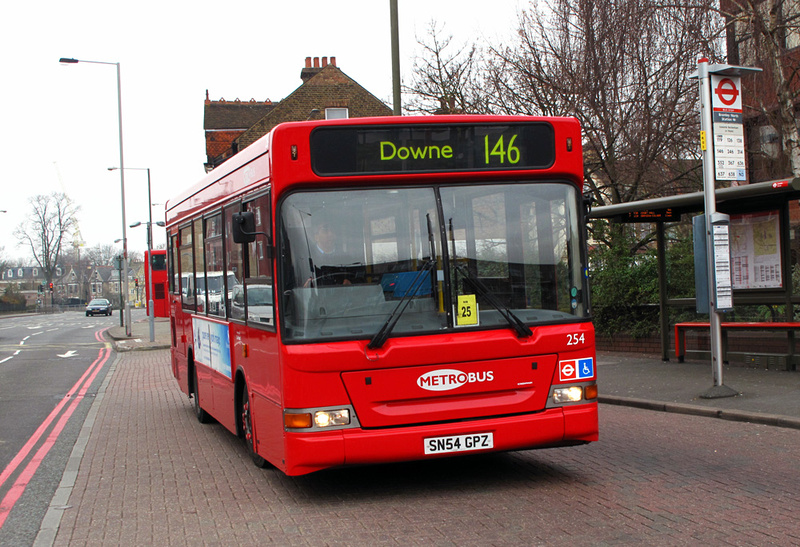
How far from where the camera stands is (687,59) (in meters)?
19.7

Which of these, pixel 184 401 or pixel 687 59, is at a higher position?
pixel 687 59

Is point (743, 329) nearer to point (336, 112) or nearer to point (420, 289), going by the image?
point (420, 289)

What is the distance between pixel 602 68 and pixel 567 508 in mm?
Answer: 15692

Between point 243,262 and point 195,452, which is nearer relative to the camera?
point 243,262

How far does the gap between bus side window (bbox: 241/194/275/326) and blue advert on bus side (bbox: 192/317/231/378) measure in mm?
1328

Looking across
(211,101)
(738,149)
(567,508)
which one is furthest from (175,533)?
(211,101)

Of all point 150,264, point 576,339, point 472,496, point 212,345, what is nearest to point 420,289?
point 576,339

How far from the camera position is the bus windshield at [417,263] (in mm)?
6398

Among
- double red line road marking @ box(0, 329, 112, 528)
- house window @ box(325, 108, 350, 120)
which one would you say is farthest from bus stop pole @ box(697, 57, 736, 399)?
house window @ box(325, 108, 350, 120)

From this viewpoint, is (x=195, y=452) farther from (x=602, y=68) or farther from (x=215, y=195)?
(x=602, y=68)

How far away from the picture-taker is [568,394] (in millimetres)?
6738

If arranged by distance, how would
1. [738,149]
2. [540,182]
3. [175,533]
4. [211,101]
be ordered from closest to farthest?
[175,533] → [540,182] → [738,149] → [211,101]

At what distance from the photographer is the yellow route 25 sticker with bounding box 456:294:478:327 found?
6.53 m

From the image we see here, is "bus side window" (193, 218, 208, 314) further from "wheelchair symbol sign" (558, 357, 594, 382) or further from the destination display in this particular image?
"wheelchair symbol sign" (558, 357, 594, 382)
